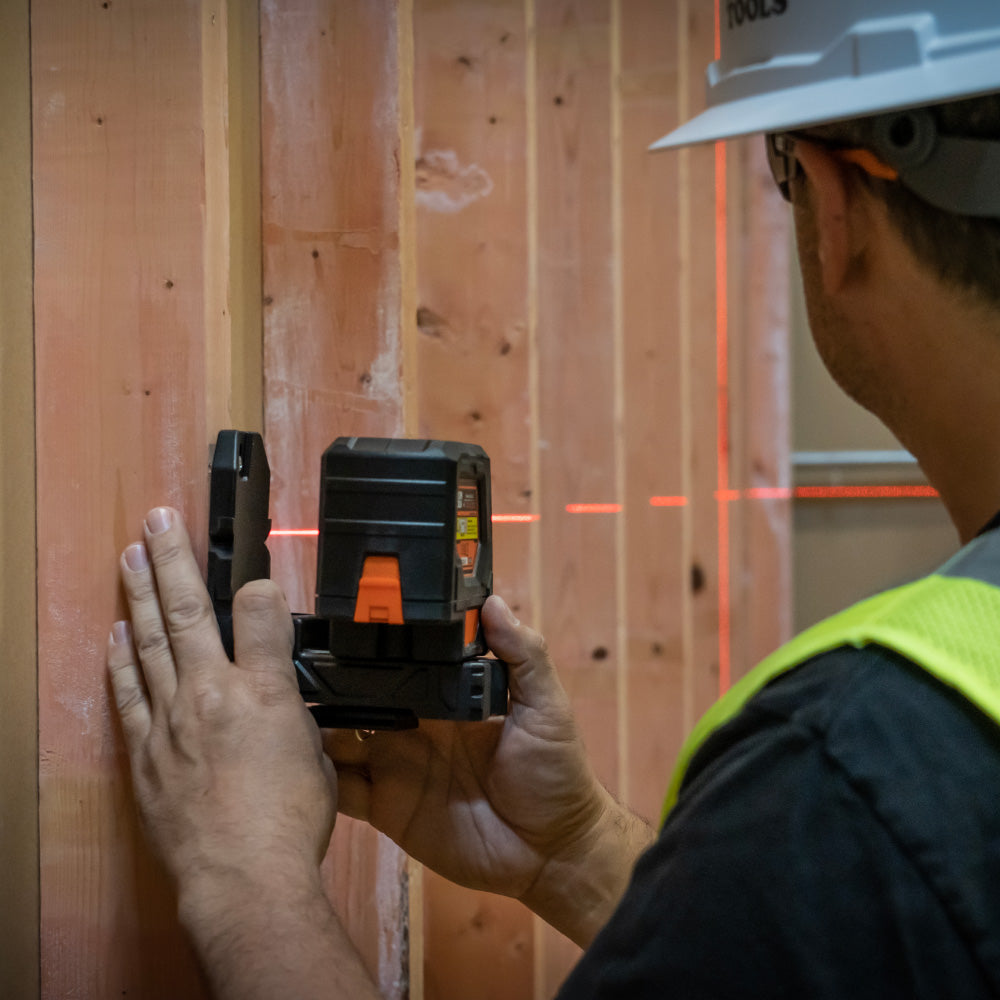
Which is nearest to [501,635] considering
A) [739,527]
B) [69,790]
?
[69,790]

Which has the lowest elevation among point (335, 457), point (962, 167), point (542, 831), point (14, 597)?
point (542, 831)

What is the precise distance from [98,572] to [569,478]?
1366 millimetres

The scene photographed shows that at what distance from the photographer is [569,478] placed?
2260 millimetres

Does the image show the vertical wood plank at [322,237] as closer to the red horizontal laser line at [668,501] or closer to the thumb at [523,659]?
the thumb at [523,659]

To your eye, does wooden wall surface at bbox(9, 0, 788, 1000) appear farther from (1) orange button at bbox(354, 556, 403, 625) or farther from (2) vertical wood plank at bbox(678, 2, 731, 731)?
(2) vertical wood plank at bbox(678, 2, 731, 731)

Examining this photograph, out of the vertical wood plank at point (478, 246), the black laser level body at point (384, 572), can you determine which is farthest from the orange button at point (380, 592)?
the vertical wood plank at point (478, 246)

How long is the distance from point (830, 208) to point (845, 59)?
0.13 meters

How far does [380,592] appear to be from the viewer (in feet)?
3.01

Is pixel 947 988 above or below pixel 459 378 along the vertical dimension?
below

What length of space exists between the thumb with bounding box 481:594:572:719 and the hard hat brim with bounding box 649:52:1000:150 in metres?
0.52

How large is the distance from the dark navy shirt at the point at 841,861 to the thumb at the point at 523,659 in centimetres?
49

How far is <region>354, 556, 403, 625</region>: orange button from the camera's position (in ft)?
3.00

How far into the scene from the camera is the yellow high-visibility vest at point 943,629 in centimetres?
53

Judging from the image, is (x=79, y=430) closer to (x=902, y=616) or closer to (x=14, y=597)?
(x=14, y=597)
